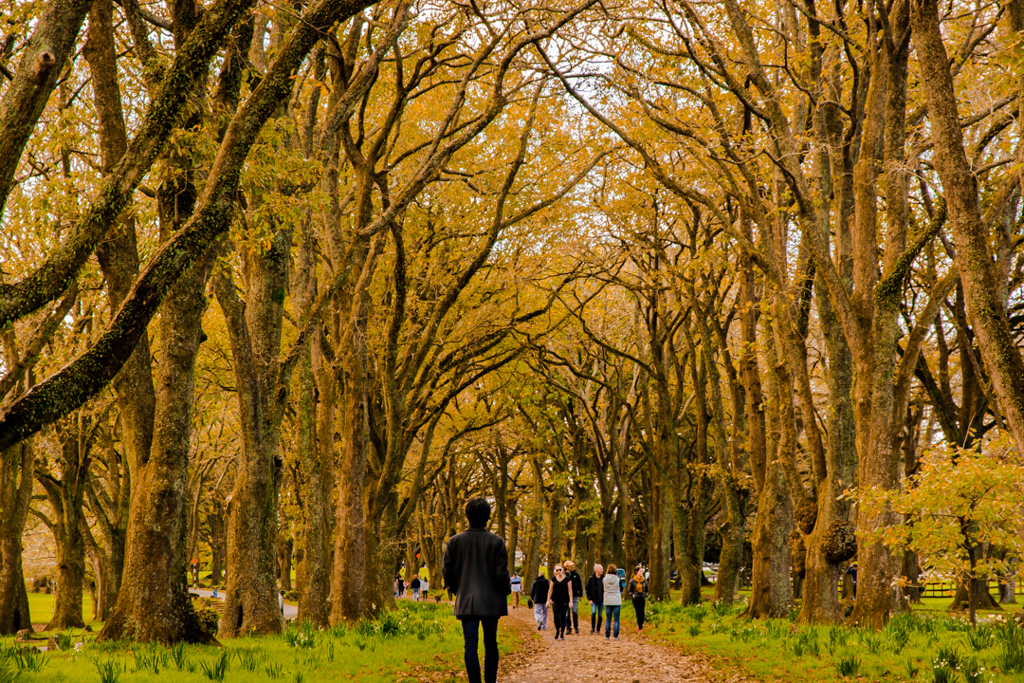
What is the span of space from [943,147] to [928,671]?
4.59 metres

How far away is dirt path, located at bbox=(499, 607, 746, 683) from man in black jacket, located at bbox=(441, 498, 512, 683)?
2621mm

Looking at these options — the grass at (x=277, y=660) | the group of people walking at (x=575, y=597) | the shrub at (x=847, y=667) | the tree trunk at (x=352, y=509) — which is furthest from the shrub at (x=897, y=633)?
the tree trunk at (x=352, y=509)

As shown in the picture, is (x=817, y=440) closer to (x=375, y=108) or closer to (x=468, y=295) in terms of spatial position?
(x=468, y=295)

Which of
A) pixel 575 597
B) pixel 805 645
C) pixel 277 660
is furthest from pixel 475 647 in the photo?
pixel 575 597

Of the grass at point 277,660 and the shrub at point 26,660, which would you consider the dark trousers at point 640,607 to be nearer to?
the grass at point 277,660

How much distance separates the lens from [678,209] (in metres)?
20.1

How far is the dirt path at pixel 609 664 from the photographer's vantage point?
898 centimetres

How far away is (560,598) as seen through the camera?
1533 centimetres

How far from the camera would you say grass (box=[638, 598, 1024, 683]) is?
6.69 meters

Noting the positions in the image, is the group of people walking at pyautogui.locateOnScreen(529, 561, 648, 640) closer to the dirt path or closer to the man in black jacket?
the dirt path

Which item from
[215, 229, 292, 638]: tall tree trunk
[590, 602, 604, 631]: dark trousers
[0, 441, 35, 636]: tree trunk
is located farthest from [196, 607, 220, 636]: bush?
[0, 441, 35, 636]: tree trunk

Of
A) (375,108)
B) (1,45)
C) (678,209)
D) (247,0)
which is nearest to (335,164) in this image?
(375,108)

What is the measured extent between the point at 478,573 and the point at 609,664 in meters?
5.17

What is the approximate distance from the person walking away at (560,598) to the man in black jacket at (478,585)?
9043 mm
